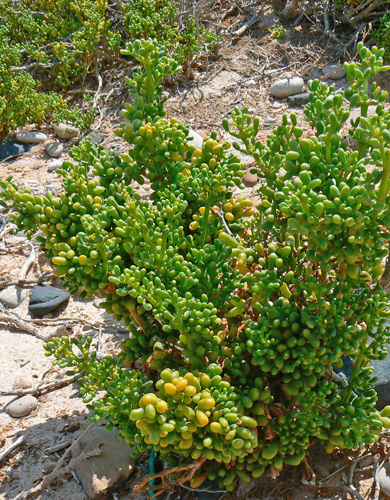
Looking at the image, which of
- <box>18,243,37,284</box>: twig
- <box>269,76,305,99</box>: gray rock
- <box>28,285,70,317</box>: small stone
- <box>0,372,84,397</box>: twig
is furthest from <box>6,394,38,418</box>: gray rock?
<box>269,76,305,99</box>: gray rock

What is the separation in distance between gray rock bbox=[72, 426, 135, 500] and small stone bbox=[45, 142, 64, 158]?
138 inches

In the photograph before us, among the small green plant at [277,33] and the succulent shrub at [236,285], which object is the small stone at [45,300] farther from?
the small green plant at [277,33]

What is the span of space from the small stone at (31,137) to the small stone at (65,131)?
0.61 ft

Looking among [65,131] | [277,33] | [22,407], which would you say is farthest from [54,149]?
[22,407]

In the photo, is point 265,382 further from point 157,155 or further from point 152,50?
point 152,50

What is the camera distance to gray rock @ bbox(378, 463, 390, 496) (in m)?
2.14

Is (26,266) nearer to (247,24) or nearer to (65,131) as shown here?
(65,131)

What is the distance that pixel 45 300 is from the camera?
360cm

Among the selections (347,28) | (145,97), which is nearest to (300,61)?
(347,28)

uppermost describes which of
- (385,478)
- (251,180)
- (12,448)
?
(251,180)

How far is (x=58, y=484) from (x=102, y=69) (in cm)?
505

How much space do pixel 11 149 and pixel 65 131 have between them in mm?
604

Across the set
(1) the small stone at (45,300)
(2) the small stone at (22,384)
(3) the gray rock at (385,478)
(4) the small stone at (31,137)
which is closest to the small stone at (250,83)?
(4) the small stone at (31,137)

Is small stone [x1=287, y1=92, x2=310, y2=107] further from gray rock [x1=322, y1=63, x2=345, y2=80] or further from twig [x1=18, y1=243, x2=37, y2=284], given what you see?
twig [x1=18, y1=243, x2=37, y2=284]
